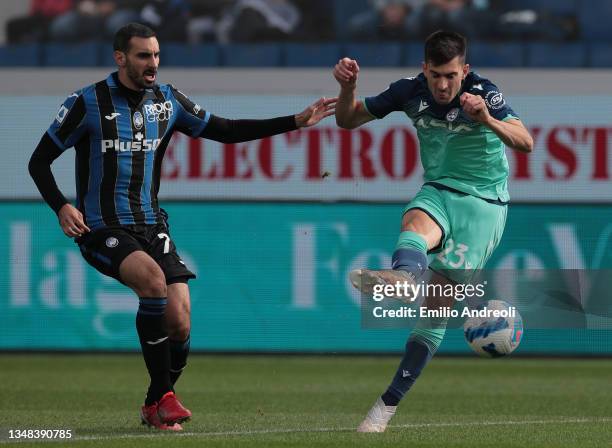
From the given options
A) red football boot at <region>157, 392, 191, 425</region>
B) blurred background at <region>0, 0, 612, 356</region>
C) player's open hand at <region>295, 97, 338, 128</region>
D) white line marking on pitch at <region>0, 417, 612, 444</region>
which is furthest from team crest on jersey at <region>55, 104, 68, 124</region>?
blurred background at <region>0, 0, 612, 356</region>

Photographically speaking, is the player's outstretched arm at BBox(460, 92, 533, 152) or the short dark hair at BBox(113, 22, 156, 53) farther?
the short dark hair at BBox(113, 22, 156, 53)

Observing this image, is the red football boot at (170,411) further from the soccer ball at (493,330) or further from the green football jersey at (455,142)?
the green football jersey at (455,142)

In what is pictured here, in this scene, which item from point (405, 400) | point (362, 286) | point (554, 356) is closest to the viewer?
point (362, 286)

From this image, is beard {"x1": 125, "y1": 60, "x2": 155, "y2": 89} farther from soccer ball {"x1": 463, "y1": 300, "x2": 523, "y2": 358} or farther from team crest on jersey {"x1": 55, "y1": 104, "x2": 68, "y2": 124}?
soccer ball {"x1": 463, "y1": 300, "x2": 523, "y2": 358}

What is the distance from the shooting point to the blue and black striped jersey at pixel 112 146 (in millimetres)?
6785

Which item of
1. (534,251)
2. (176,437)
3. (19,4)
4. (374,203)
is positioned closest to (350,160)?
(374,203)

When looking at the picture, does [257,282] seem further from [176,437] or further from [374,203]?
[176,437]

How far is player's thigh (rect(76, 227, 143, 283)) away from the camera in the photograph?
21.9ft

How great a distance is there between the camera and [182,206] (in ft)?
40.6

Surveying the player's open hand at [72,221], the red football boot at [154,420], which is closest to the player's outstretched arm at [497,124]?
the player's open hand at [72,221]

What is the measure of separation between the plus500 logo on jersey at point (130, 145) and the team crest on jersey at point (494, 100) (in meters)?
1.72

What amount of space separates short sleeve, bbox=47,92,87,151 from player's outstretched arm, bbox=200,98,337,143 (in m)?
0.78

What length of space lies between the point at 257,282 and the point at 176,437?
585cm

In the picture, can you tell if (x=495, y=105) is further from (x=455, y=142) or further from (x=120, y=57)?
(x=120, y=57)
